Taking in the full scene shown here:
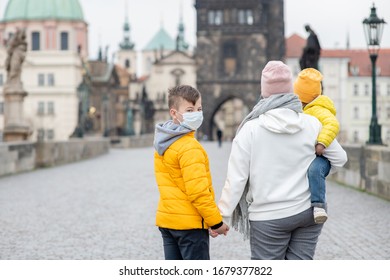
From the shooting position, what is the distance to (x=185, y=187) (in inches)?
157

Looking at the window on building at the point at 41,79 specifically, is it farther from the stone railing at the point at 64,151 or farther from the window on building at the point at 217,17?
the stone railing at the point at 64,151

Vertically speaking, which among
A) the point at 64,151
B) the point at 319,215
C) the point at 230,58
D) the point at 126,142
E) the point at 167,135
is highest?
the point at 230,58

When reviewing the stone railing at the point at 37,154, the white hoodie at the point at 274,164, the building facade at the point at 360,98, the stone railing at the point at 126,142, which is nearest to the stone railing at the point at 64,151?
the stone railing at the point at 37,154

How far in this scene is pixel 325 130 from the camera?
4.00m

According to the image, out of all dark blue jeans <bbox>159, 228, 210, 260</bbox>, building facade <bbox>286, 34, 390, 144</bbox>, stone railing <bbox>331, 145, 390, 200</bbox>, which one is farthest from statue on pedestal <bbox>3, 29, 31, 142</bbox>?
dark blue jeans <bbox>159, 228, 210, 260</bbox>

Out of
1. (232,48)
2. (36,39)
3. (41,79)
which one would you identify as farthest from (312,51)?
(232,48)

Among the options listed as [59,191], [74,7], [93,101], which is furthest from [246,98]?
[59,191]

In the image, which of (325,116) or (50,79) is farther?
(50,79)

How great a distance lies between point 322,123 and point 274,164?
1.13 feet

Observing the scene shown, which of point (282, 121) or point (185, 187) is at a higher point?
point (282, 121)

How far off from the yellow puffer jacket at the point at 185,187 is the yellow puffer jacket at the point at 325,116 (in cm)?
55

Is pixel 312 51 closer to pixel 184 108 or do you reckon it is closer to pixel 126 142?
pixel 184 108

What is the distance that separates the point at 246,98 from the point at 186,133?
217ft
